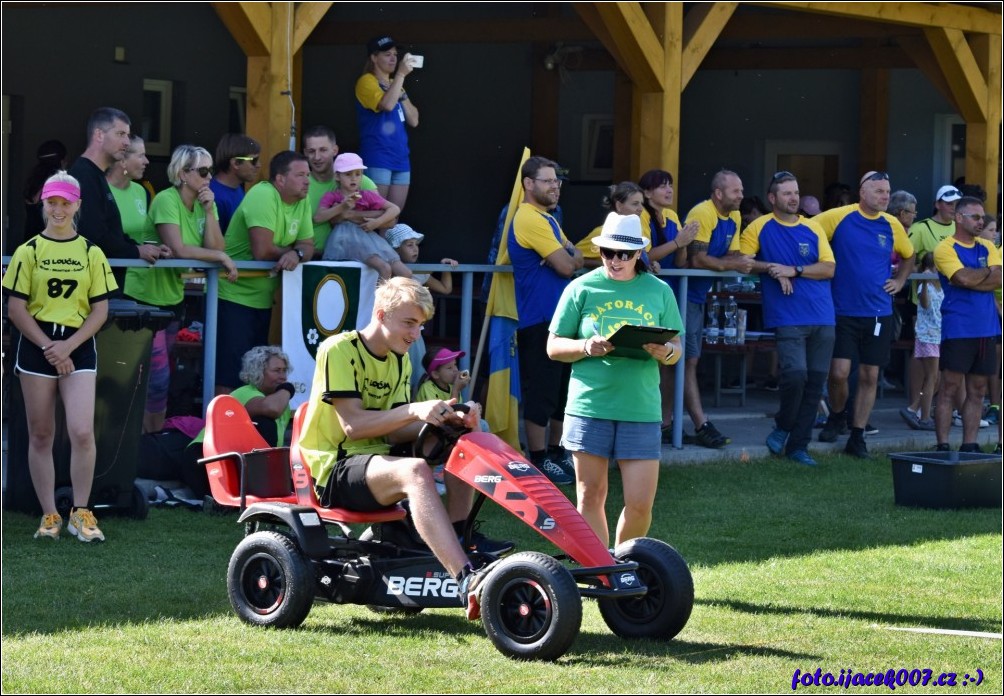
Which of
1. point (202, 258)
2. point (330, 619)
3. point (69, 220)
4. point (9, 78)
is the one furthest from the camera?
point (9, 78)

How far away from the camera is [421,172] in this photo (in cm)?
1964

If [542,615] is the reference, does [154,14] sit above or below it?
above

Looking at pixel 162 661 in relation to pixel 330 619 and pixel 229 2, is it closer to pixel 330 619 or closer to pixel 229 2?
pixel 330 619

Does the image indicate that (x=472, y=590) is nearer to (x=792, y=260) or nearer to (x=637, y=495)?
(x=637, y=495)

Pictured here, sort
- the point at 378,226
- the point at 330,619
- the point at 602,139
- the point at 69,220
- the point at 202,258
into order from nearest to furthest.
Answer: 1. the point at 330,619
2. the point at 69,220
3. the point at 202,258
4. the point at 378,226
5. the point at 602,139

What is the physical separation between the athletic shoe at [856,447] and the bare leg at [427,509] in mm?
6303

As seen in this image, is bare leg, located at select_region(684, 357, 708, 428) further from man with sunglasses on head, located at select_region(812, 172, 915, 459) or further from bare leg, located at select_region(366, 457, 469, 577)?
bare leg, located at select_region(366, 457, 469, 577)

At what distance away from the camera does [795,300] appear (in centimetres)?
1128

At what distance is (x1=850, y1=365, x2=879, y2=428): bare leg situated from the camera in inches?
467

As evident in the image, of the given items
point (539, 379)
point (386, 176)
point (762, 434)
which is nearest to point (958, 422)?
point (762, 434)

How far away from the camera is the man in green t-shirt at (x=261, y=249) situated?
9.55 m

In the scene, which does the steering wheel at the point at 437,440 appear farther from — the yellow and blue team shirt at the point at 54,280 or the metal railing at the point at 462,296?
the metal railing at the point at 462,296

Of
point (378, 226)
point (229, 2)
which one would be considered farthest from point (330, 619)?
Result: point (229, 2)

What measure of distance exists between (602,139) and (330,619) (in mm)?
13376
